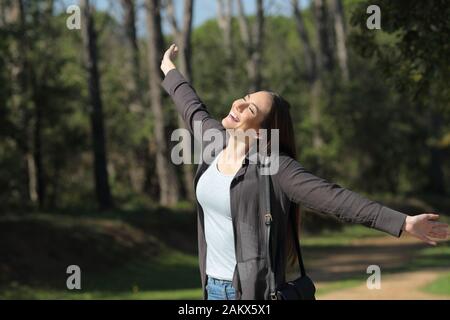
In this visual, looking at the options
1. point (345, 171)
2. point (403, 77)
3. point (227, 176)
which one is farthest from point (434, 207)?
point (227, 176)

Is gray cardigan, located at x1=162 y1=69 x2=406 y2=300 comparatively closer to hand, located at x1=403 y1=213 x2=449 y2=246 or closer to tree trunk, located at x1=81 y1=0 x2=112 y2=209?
hand, located at x1=403 y1=213 x2=449 y2=246

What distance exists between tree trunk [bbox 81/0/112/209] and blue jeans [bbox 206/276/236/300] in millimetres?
22898

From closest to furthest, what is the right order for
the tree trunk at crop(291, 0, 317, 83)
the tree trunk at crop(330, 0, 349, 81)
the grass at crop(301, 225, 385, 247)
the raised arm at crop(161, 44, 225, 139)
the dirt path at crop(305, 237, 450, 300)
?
the raised arm at crop(161, 44, 225, 139) → the dirt path at crop(305, 237, 450, 300) → the grass at crop(301, 225, 385, 247) → the tree trunk at crop(330, 0, 349, 81) → the tree trunk at crop(291, 0, 317, 83)

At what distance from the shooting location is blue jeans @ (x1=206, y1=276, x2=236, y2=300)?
14.6ft

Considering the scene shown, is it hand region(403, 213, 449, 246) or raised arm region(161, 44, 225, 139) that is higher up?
raised arm region(161, 44, 225, 139)

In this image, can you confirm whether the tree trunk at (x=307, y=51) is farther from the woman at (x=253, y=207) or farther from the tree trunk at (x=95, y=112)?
the woman at (x=253, y=207)

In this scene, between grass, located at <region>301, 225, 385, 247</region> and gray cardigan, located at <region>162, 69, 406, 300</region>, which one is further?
grass, located at <region>301, 225, 385, 247</region>

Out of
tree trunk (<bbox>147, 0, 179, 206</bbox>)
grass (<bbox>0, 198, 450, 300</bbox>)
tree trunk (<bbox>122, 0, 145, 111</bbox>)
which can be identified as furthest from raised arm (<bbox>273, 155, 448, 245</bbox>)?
tree trunk (<bbox>122, 0, 145, 111</bbox>)

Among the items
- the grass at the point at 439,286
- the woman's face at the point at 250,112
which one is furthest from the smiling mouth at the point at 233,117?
the grass at the point at 439,286

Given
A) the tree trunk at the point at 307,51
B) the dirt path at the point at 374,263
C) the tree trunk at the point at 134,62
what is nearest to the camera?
the dirt path at the point at 374,263

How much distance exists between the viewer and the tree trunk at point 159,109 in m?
29.9

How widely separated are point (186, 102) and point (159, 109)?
25.1 metres

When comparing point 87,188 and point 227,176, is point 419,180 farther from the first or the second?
point 227,176

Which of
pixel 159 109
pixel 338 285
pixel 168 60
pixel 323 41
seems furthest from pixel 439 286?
pixel 323 41
